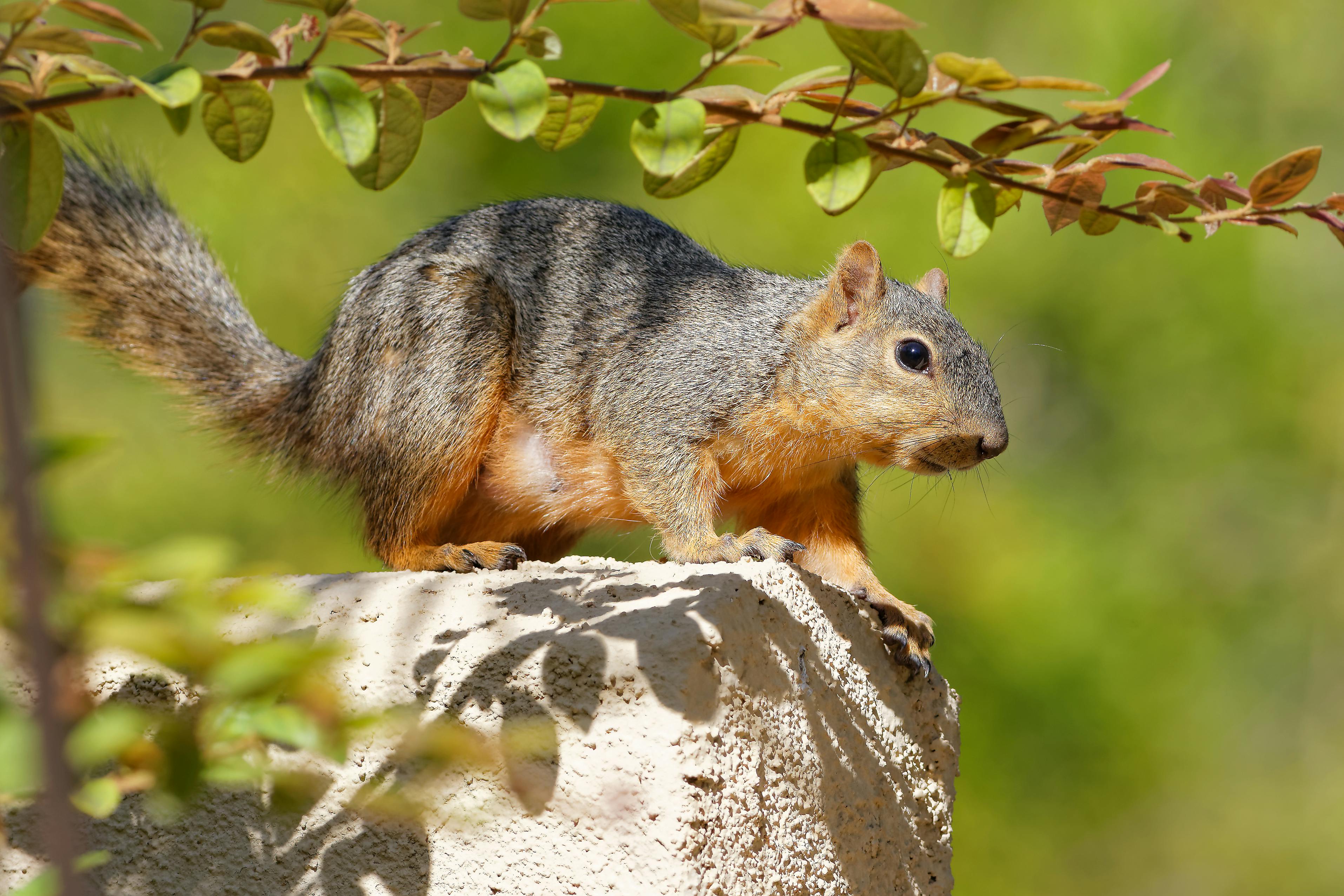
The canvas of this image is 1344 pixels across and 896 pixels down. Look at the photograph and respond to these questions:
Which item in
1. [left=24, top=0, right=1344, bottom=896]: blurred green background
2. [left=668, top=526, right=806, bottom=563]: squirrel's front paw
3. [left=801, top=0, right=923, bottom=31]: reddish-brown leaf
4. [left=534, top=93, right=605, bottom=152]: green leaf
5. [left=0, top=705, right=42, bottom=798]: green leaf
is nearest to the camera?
[left=0, top=705, right=42, bottom=798]: green leaf

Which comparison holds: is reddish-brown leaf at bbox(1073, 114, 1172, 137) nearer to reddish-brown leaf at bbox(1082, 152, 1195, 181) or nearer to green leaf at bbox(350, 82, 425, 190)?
reddish-brown leaf at bbox(1082, 152, 1195, 181)

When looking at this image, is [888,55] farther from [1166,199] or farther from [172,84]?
[172,84]

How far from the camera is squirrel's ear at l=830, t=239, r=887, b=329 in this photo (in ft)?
8.37

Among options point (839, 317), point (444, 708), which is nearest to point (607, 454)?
point (839, 317)

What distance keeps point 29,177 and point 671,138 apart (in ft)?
1.76

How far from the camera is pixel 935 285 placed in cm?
283

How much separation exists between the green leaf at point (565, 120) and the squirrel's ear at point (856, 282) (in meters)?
1.22

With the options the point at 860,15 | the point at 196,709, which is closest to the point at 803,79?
the point at 860,15

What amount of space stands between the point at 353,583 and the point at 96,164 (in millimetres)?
1395

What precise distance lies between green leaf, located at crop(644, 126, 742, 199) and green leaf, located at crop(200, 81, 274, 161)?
1.23 feet

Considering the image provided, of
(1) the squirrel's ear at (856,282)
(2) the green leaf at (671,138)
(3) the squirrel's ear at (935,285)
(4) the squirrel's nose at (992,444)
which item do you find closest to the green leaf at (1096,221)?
(2) the green leaf at (671,138)

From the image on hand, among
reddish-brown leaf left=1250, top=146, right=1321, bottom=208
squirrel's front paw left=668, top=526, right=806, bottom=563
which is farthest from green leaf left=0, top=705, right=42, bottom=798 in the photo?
squirrel's front paw left=668, top=526, right=806, bottom=563

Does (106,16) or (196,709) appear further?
(106,16)

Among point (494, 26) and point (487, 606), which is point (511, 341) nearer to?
point (487, 606)
